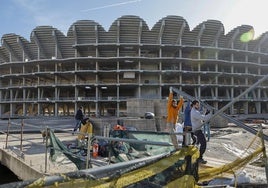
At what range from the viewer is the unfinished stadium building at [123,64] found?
146ft

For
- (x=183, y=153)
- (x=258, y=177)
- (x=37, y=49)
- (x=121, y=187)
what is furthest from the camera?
(x=37, y=49)

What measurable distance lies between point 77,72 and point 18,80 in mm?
16090

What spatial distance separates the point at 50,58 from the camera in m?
48.2

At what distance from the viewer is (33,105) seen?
1994 inches

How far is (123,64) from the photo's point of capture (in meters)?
47.2

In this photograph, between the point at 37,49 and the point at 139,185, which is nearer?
the point at 139,185

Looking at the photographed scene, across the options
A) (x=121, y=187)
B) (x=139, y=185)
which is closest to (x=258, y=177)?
(x=139, y=185)

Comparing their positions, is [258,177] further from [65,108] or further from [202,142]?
[65,108]

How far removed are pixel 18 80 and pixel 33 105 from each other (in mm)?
6272

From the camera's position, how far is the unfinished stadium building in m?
A: 44.4

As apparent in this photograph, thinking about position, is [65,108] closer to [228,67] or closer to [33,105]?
[33,105]

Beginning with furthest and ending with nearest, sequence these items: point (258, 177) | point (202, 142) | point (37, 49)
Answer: point (37, 49)
point (202, 142)
point (258, 177)

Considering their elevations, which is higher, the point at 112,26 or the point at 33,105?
the point at 112,26

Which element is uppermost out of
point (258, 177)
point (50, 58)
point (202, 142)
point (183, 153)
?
point (50, 58)
